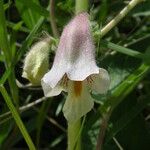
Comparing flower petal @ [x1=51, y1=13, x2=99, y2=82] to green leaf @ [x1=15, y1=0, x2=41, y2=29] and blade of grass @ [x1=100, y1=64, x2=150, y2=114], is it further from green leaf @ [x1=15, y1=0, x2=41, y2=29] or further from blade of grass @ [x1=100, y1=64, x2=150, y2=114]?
green leaf @ [x1=15, y1=0, x2=41, y2=29]

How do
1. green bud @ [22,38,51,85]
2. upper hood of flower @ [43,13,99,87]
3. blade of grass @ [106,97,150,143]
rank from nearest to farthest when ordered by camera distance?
upper hood of flower @ [43,13,99,87], green bud @ [22,38,51,85], blade of grass @ [106,97,150,143]

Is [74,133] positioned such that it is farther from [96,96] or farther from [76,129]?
[96,96]

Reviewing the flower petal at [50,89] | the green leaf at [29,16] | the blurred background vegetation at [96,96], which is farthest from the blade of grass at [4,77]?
the green leaf at [29,16]

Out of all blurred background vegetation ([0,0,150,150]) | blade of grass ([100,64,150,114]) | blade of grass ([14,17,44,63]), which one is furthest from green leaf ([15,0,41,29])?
blade of grass ([100,64,150,114])

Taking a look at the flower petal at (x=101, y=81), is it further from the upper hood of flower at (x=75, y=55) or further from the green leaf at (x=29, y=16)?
the green leaf at (x=29, y=16)

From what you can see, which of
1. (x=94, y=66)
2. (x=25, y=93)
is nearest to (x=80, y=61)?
(x=94, y=66)

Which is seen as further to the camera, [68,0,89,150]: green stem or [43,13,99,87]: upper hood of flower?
[68,0,89,150]: green stem
